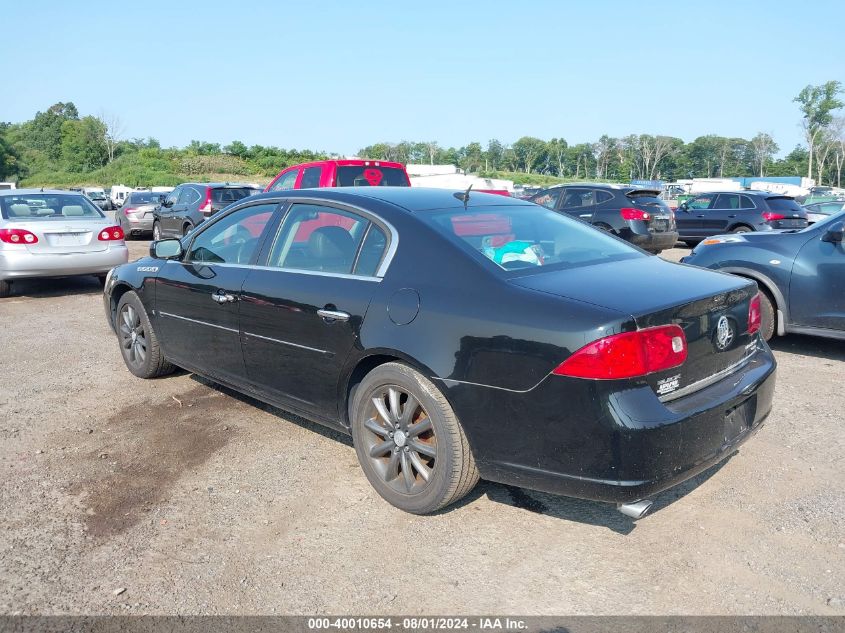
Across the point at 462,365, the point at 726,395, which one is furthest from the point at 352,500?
the point at 726,395

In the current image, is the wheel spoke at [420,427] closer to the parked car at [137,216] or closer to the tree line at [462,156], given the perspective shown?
the parked car at [137,216]

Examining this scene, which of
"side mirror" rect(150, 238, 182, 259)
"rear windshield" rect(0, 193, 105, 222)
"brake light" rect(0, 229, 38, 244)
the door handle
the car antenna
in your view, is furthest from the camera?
"rear windshield" rect(0, 193, 105, 222)

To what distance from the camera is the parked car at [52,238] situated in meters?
9.44

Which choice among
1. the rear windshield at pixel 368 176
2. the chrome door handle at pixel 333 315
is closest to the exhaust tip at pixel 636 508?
the chrome door handle at pixel 333 315

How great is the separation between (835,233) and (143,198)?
18.7 m

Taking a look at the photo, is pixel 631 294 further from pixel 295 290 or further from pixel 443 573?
pixel 295 290

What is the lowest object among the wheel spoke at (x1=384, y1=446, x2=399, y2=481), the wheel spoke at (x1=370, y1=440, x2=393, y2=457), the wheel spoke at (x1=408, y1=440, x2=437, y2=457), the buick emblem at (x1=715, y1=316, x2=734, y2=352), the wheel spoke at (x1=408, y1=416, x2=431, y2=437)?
the wheel spoke at (x1=384, y1=446, x2=399, y2=481)

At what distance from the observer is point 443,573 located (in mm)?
2914

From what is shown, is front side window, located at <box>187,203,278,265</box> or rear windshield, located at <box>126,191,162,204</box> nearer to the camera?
front side window, located at <box>187,203,278,265</box>

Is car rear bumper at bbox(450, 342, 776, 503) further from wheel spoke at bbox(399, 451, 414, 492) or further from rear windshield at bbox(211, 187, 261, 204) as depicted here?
rear windshield at bbox(211, 187, 261, 204)

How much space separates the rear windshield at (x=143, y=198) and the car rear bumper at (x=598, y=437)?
1893 cm

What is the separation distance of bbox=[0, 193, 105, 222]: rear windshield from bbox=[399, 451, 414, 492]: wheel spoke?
8397 millimetres

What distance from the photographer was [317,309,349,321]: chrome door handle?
357 cm

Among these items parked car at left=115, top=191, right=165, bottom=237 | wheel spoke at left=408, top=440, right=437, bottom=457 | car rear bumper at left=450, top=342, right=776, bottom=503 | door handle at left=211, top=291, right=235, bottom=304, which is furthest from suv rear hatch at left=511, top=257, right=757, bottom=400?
parked car at left=115, top=191, right=165, bottom=237
